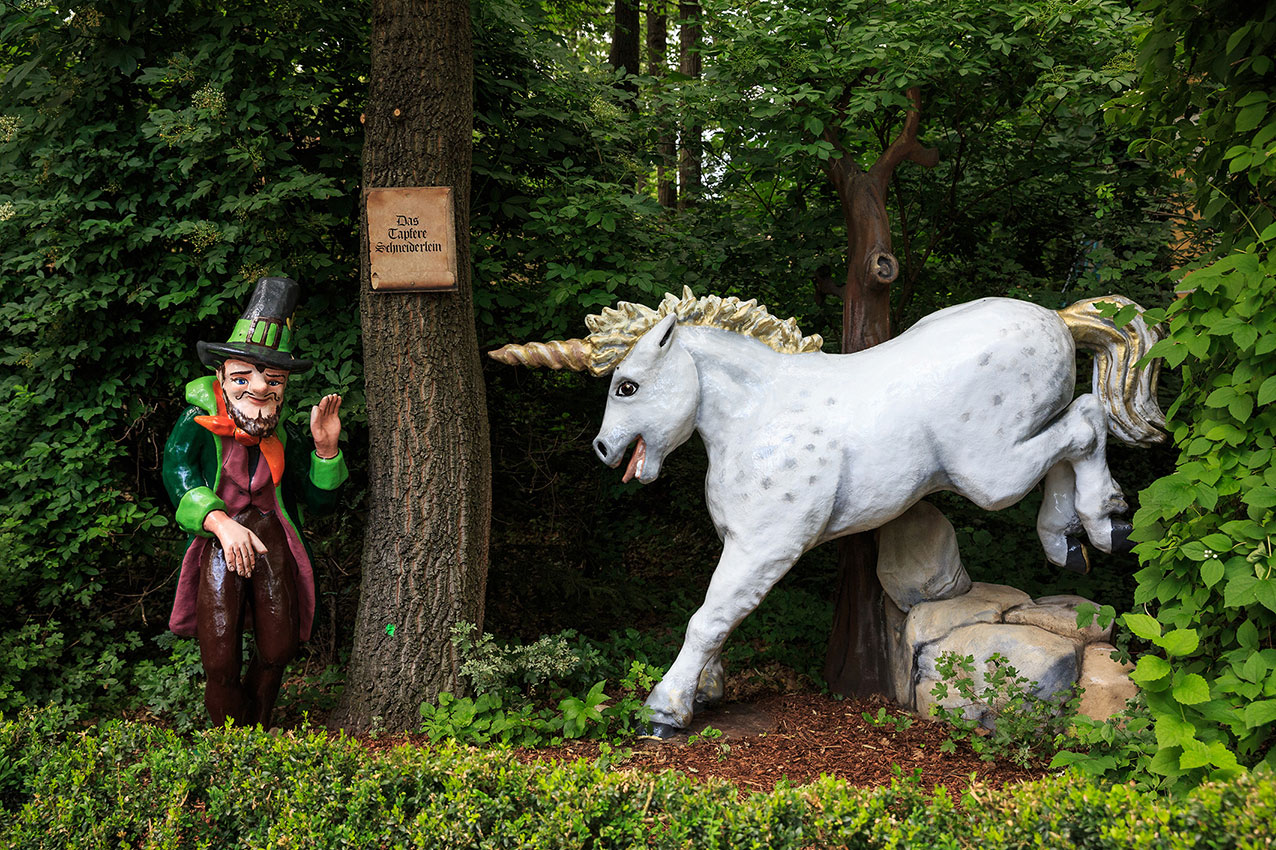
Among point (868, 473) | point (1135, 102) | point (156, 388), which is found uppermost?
point (1135, 102)

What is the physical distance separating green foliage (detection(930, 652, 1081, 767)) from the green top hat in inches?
119

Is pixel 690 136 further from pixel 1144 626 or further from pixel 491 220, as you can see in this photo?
pixel 1144 626

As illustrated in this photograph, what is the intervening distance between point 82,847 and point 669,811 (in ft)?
5.95

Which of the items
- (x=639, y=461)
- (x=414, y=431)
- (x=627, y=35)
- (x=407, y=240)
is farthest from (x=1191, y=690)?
(x=627, y=35)

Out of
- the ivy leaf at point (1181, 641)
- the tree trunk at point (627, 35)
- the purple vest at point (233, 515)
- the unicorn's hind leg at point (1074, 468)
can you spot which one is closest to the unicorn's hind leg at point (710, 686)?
the unicorn's hind leg at point (1074, 468)

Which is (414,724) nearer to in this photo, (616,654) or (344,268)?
(616,654)

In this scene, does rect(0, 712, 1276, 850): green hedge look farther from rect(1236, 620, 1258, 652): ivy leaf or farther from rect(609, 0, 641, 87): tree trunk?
rect(609, 0, 641, 87): tree trunk

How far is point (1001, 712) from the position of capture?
3.67 m

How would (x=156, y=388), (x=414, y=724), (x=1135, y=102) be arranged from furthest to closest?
(x=156, y=388) < (x=414, y=724) < (x=1135, y=102)

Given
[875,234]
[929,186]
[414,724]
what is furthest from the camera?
[929,186]

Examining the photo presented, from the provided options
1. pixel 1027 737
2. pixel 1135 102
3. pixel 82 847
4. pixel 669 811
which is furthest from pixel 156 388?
pixel 1135 102

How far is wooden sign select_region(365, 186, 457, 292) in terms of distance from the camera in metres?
3.97

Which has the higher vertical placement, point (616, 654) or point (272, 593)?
point (272, 593)

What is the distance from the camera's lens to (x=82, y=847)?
9.12 ft
